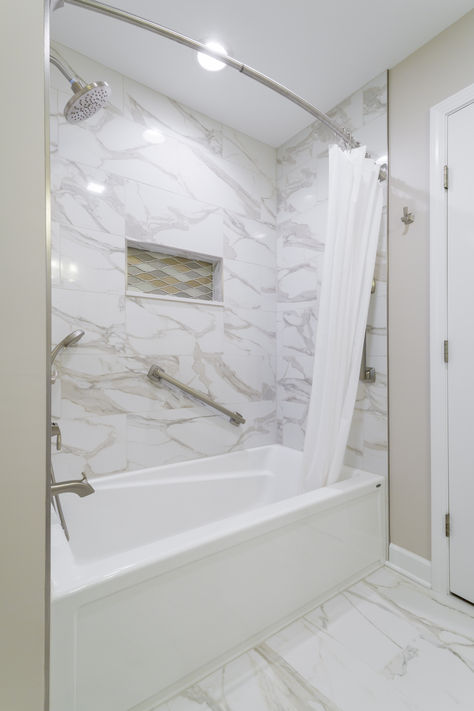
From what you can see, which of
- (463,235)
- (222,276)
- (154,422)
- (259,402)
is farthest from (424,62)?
(154,422)

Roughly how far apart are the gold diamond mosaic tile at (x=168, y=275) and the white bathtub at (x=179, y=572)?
104 cm

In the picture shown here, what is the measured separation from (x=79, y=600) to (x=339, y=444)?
126cm

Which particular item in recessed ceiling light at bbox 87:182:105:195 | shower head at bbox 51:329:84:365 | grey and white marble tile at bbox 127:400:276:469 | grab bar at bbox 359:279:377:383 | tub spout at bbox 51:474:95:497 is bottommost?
grey and white marble tile at bbox 127:400:276:469

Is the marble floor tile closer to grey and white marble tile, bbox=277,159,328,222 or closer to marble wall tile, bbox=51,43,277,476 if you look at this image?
marble wall tile, bbox=51,43,277,476

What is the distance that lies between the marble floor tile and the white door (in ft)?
0.81

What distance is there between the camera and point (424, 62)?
5.46 feet

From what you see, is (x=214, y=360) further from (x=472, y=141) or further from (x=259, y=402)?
(x=472, y=141)

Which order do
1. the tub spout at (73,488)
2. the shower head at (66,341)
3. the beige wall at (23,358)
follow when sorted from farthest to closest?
1. the shower head at (66,341)
2. the tub spout at (73,488)
3. the beige wall at (23,358)

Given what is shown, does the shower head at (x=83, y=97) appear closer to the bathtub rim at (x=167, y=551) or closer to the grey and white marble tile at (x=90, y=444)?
the grey and white marble tile at (x=90, y=444)

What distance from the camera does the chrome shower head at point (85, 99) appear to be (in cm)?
114

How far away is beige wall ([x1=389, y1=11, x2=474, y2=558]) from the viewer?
1.66 m

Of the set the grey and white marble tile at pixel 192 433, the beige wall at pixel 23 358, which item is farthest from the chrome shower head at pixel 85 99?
the grey and white marble tile at pixel 192 433

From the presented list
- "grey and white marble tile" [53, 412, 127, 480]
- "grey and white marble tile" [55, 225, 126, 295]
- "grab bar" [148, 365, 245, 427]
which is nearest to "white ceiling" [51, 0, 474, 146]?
"grey and white marble tile" [55, 225, 126, 295]

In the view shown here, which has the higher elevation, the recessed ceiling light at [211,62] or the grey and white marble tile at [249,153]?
the recessed ceiling light at [211,62]
